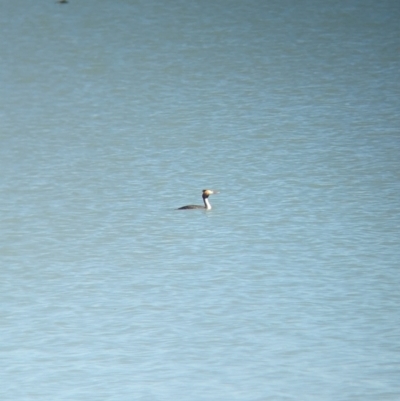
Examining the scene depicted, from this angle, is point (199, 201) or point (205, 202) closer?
point (205, 202)

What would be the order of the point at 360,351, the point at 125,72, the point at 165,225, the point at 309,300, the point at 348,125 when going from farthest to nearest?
the point at 125,72, the point at 348,125, the point at 165,225, the point at 309,300, the point at 360,351

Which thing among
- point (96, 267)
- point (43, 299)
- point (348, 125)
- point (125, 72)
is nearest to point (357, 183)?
point (348, 125)

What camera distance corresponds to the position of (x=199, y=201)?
11.6 meters

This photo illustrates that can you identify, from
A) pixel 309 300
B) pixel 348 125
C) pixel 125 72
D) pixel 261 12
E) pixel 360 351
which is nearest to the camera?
pixel 360 351

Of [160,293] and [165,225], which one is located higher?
[165,225]

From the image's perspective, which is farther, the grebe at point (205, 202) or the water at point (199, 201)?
the grebe at point (205, 202)

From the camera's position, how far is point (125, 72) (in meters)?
17.1

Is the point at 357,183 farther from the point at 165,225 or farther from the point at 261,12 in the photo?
the point at 261,12

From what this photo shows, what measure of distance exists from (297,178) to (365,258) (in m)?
2.66

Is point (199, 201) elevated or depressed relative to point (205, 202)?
elevated

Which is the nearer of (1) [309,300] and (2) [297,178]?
(1) [309,300]

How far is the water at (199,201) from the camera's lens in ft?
24.7

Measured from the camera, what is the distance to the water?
24.7 feet

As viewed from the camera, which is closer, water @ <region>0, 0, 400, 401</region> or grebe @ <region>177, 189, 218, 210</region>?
water @ <region>0, 0, 400, 401</region>
